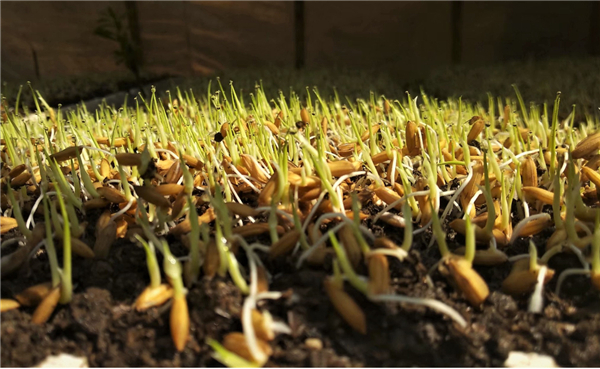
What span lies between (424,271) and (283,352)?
0.26 meters

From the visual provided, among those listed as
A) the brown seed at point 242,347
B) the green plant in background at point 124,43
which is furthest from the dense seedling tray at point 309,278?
the green plant in background at point 124,43

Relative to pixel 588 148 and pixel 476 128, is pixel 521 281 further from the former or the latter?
pixel 476 128

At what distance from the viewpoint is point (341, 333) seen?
663 millimetres

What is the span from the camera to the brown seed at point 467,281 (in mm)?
697

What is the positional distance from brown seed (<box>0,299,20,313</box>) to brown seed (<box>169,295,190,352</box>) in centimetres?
27

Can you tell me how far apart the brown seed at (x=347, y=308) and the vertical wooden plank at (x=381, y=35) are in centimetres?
455

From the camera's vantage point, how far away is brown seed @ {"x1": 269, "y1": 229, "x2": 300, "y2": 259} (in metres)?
0.77

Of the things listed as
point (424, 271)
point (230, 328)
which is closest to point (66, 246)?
point (230, 328)

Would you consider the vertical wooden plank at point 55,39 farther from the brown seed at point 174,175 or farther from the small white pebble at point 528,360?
the small white pebble at point 528,360

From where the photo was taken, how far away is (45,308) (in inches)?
28.0

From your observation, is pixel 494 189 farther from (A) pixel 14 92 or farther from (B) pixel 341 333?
(A) pixel 14 92

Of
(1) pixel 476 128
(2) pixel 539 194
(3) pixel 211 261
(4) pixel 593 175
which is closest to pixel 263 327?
(3) pixel 211 261

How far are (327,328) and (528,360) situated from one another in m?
0.28

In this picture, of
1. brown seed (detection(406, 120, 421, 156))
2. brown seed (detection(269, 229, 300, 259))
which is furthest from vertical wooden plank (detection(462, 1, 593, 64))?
brown seed (detection(269, 229, 300, 259))
